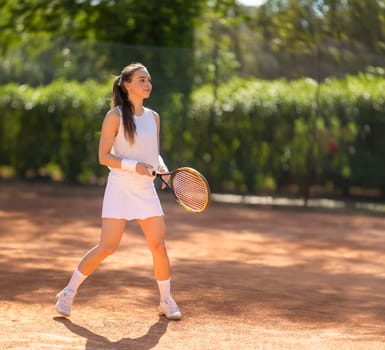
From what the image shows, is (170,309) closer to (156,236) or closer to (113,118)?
(156,236)

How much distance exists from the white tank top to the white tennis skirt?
0.29ft

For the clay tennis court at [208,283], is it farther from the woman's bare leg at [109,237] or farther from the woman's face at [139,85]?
the woman's face at [139,85]

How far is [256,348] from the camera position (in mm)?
5836

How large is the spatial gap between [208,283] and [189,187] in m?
1.88

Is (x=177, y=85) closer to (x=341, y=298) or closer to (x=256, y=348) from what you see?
(x=341, y=298)

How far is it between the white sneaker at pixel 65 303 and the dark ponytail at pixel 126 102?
1131mm

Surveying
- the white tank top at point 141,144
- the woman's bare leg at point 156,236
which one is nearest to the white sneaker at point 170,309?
the woman's bare leg at point 156,236

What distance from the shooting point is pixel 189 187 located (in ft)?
20.9

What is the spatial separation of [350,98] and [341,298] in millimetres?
7561

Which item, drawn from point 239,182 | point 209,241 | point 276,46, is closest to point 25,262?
point 209,241

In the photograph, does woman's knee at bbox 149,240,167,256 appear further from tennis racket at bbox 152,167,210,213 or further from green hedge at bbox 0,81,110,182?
green hedge at bbox 0,81,110,182

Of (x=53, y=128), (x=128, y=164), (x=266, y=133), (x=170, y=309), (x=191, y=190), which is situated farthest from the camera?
(x=53, y=128)

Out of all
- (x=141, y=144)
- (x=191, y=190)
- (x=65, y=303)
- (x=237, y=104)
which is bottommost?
(x=65, y=303)

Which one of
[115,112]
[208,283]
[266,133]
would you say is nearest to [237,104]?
[266,133]
